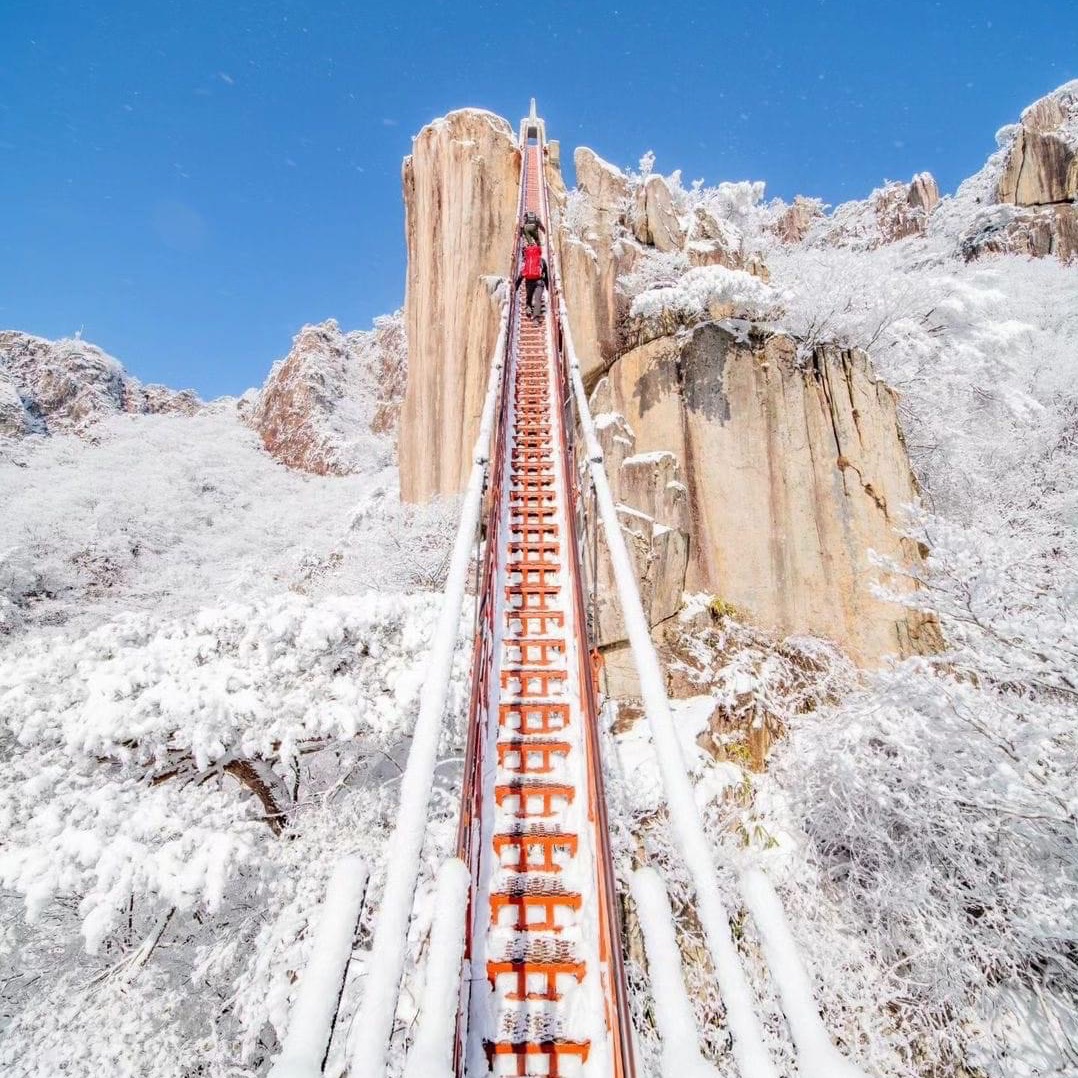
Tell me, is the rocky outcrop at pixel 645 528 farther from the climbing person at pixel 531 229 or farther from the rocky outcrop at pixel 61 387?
the rocky outcrop at pixel 61 387

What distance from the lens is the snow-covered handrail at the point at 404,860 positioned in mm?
1588

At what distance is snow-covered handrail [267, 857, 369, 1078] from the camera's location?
1350 millimetres

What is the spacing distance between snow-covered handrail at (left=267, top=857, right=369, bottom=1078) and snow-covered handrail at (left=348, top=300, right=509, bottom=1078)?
4.2 inches

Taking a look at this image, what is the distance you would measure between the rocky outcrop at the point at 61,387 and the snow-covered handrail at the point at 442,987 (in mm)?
44793

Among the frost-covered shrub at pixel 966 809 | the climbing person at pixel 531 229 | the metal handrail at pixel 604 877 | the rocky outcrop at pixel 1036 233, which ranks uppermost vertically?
the rocky outcrop at pixel 1036 233

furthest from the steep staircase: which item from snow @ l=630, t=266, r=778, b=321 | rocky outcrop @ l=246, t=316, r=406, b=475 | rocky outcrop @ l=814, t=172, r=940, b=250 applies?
rocky outcrop @ l=814, t=172, r=940, b=250

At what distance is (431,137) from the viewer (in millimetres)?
14359

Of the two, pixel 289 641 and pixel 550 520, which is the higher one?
pixel 550 520

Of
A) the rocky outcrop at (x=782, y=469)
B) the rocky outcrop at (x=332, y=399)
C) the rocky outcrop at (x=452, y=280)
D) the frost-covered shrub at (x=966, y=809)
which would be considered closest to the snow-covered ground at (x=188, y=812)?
the frost-covered shrub at (x=966, y=809)

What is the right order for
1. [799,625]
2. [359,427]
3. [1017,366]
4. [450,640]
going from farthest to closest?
1. [359,427]
2. [1017,366]
3. [799,625]
4. [450,640]

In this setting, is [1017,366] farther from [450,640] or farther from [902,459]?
[450,640]

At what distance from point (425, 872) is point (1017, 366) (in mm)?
18732

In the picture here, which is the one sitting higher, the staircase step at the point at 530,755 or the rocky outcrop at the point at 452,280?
the rocky outcrop at the point at 452,280

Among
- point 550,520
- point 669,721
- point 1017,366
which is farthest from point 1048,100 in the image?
point 669,721
